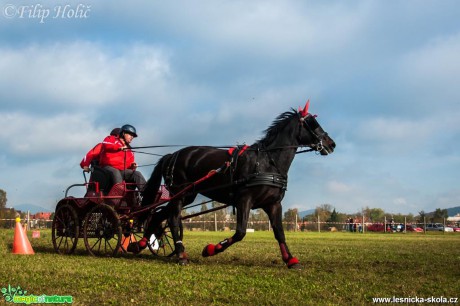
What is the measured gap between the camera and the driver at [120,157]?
11.8m

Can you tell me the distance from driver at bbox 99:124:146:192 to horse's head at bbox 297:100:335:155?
375 cm

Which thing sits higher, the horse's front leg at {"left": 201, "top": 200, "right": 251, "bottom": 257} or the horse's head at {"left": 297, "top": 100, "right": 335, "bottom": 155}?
the horse's head at {"left": 297, "top": 100, "right": 335, "bottom": 155}

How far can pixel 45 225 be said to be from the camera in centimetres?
4509

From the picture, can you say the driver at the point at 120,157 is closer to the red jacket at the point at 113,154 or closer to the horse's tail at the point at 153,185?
the red jacket at the point at 113,154

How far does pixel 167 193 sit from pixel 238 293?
5319 mm

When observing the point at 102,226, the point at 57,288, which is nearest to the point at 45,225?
the point at 102,226

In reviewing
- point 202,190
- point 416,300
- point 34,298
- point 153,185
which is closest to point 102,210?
point 153,185

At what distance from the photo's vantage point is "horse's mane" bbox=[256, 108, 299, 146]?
408 inches

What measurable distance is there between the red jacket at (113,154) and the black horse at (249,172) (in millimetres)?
1406

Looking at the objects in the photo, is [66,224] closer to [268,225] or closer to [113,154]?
[113,154]

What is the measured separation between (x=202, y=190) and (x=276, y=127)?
183 centimetres

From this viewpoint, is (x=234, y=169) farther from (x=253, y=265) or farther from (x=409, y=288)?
(x=409, y=288)

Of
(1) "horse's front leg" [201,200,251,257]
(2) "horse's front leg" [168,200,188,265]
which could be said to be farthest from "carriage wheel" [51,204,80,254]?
(1) "horse's front leg" [201,200,251,257]

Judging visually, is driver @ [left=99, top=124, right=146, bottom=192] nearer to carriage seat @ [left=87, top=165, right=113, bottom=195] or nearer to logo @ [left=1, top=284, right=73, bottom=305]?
carriage seat @ [left=87, top=165, right=113, bottom=195]
